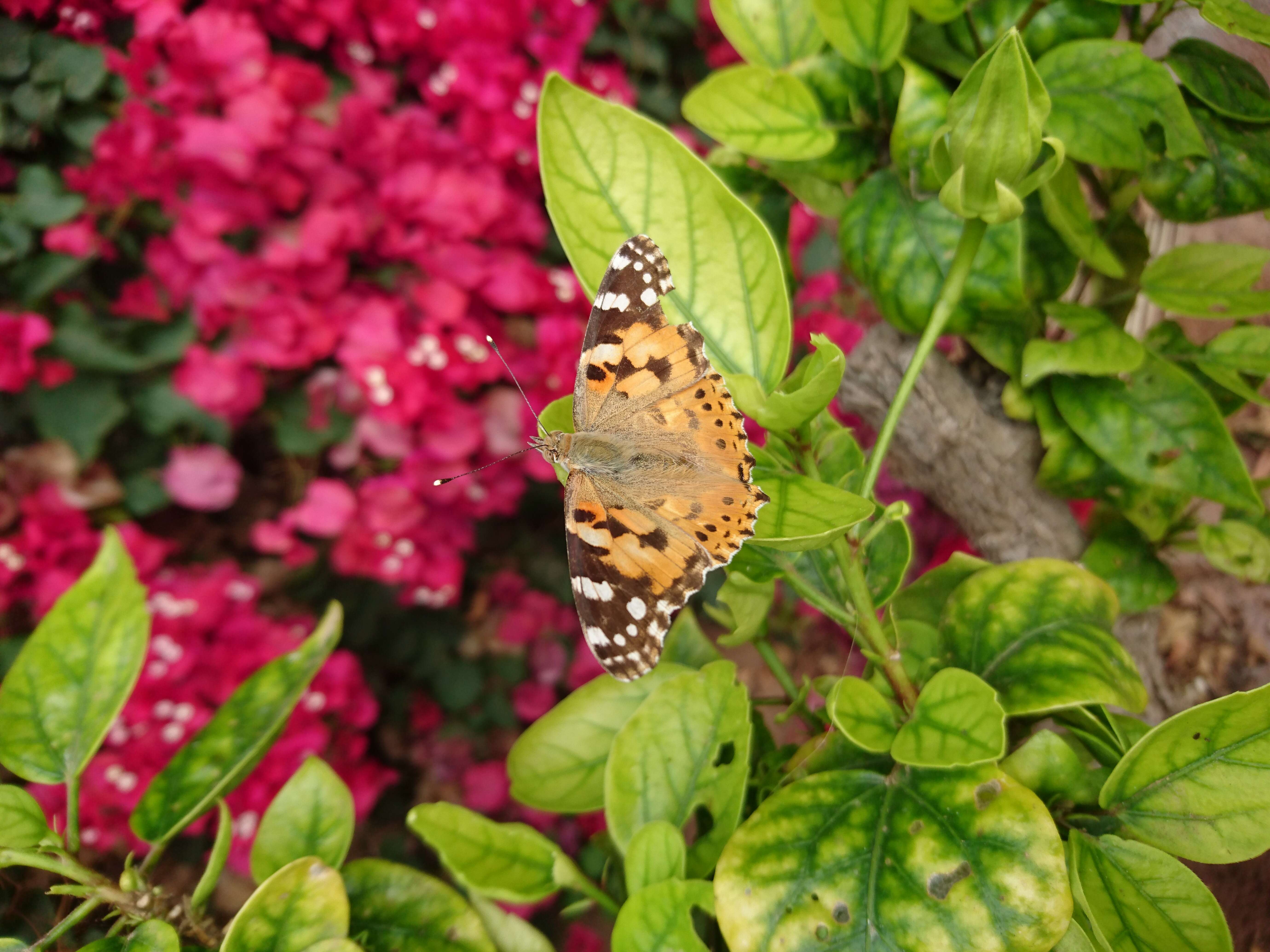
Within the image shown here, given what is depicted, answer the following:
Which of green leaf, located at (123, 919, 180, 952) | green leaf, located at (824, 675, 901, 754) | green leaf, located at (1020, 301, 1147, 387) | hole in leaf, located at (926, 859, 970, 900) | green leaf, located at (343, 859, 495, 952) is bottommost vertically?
green leaf, located at (343, 859, 495, 952)

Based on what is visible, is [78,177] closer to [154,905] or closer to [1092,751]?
[154,905]

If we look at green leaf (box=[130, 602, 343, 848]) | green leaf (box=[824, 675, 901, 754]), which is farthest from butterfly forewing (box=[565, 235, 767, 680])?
green leaf (box=[130, 602, 343, 848])

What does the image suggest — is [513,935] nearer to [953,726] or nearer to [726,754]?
[726,754]

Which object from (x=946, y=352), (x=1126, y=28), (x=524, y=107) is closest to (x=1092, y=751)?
(x=946, y=352)

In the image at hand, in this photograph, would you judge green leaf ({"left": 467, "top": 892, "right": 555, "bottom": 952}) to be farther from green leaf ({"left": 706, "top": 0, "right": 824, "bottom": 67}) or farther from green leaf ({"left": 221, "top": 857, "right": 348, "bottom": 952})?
green leaf ({"left": 706, "top": 0, "right": 824, "bottom": 67})

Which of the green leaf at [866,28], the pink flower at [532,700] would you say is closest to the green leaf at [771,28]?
the green leaf at [866,28]

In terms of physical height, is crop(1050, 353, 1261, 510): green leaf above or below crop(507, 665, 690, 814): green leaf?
above

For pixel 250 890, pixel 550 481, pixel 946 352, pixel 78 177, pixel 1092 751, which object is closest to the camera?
pixel 1092 751
